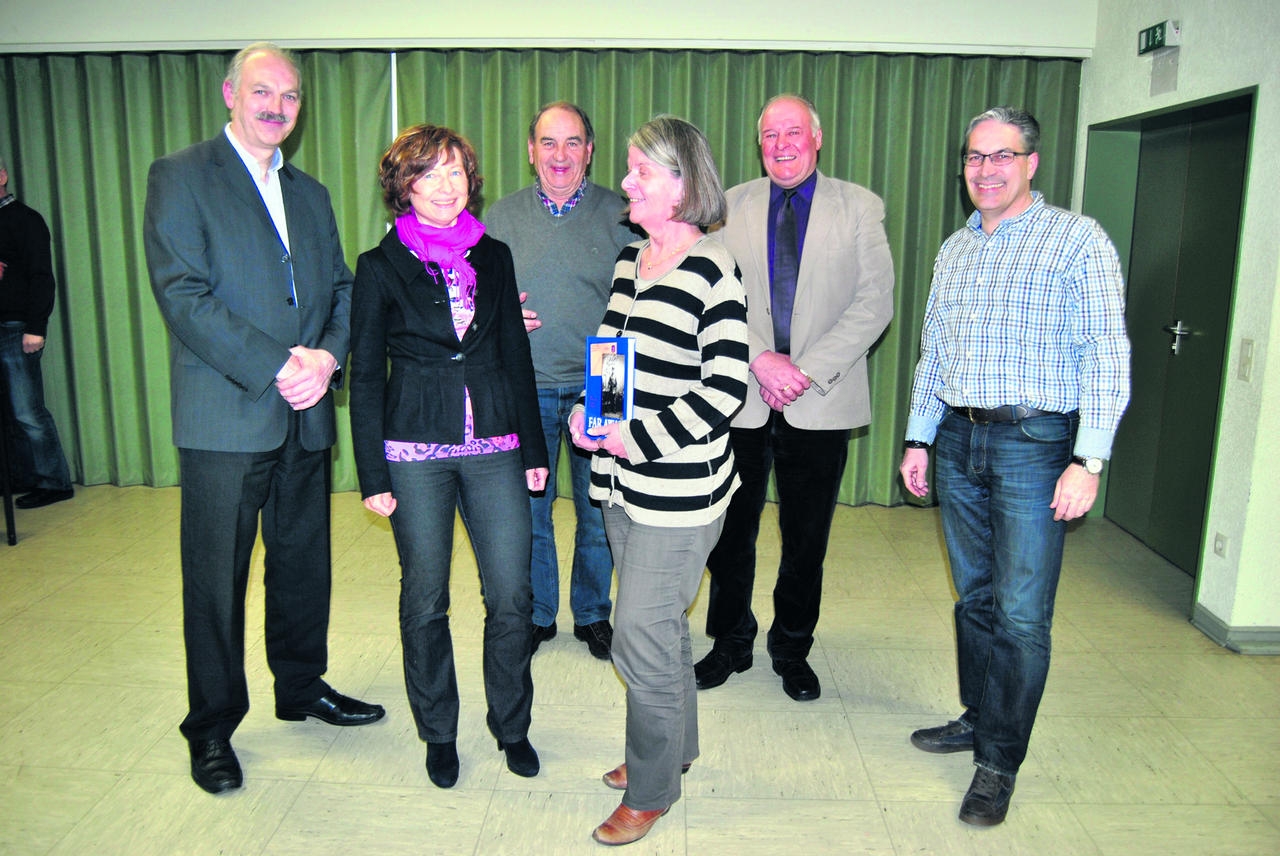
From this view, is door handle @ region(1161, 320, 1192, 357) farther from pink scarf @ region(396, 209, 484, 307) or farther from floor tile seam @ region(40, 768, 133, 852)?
floor tile seam @ region(40, 768, 133, 852)

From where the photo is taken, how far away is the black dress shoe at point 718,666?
2.90 meters

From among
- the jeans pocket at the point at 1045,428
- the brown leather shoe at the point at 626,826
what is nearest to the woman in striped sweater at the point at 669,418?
the brown leather shoe at the point at 626,826

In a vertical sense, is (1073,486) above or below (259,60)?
below

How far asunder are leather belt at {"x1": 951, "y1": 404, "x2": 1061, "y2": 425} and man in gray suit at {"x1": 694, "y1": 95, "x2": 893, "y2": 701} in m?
0.56

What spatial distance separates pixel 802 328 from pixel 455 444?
3.65 feet

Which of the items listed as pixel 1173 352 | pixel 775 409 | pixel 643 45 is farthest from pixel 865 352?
pixel 643 45

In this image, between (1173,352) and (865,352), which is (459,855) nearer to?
(865,352)

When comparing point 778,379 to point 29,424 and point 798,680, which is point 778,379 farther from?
point 29,424

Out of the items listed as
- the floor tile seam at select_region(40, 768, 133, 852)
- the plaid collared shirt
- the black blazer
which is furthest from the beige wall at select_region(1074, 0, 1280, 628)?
the floor tile seam at select_region(40, 768, 133, 852)

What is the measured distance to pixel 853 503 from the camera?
4934 millimetres

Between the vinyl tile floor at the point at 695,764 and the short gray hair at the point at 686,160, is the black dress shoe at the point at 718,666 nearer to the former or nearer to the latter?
the vinyl tile floor at the point at 695,764

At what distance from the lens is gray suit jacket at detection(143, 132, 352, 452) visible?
7.18 ft

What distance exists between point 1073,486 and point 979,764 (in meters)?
0.74

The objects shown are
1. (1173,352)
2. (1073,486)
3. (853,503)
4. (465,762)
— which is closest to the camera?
(1073,486)
